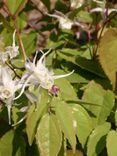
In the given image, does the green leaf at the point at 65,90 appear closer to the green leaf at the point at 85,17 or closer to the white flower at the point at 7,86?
the white flower at the point at 7,86

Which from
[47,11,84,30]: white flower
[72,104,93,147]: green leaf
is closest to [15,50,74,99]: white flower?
[72,104,93,147]: green leaf

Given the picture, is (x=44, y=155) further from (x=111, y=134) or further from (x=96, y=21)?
(x=96, y=21)

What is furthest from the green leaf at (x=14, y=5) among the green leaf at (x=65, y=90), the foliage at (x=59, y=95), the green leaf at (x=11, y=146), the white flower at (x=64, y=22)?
the white flower at (x=64, y=22)

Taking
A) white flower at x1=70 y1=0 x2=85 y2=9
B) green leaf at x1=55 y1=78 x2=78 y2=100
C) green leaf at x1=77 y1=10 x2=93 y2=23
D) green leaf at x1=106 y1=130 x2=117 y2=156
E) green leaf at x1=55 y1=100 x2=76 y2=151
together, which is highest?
green leaf at x1=55 y1=100 x2=76 y2=151

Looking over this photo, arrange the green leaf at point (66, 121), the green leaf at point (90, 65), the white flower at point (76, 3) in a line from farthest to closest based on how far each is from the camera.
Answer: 1. the white flower at point (76, 3)
2. the green leaf at point (90, 65)
3. the green leaf at point (66, 121)

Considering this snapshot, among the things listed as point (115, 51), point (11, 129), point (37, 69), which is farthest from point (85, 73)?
point (37, 69)

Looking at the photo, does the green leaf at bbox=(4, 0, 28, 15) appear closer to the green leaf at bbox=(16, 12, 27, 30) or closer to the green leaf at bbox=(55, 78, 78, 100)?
the green leaf at bbox=(55, 78, 78, 100)
